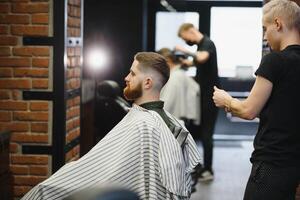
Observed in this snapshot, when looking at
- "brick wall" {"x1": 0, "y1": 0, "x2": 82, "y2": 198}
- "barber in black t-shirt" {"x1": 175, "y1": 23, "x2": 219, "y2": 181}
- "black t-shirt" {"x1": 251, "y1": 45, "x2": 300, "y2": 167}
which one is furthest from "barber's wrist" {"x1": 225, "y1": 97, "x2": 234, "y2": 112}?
"barber in black t-shirt" {"x1": 175, "y1": 23, "x2": 219, "y2": 181}

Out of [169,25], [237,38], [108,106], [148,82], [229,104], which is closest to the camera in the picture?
[229,104]

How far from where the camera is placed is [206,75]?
19.3 ft

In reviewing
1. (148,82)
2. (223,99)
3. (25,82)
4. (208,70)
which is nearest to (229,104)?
(223,99)

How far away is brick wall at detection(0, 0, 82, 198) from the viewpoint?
3969 mm

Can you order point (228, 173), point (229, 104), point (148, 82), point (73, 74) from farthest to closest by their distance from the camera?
point (228, 173), point (73, 74), point (148, 82), point (229, 104)

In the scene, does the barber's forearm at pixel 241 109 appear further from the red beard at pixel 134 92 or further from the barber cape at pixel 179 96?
the barber cape at pixel 179 96

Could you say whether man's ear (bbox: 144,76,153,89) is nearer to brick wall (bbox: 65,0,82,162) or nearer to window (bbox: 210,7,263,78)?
brick wall (bbox: 65,0,82,162)

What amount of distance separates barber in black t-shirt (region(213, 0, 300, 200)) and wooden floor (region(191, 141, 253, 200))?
2827mm

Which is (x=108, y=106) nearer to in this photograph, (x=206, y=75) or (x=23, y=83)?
(x=206, y=75)

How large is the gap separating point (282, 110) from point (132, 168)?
67 centimetres

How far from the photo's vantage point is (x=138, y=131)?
2557 mm

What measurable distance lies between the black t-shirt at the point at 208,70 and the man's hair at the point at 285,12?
10.8 feet

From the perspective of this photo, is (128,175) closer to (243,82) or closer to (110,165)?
(110,165)

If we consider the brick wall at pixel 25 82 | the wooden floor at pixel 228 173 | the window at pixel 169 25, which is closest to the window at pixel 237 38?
the window at pixel 169 25
